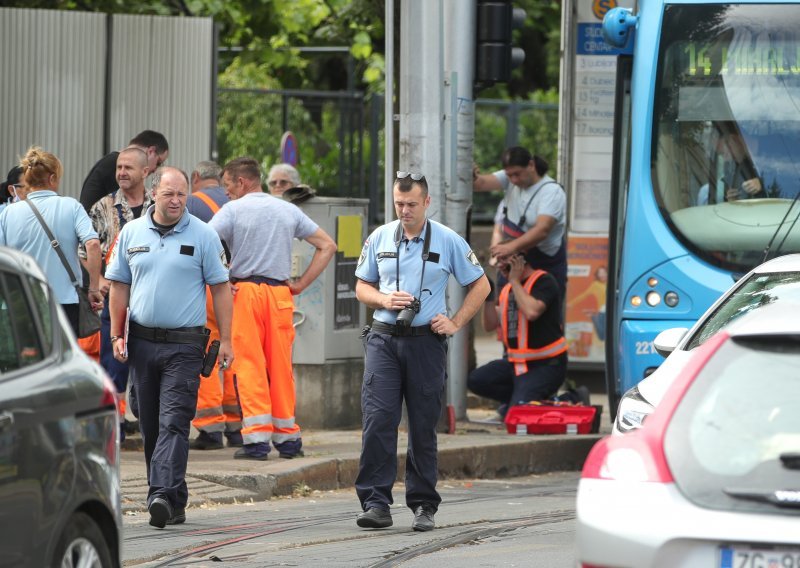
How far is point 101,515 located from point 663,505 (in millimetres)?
1996

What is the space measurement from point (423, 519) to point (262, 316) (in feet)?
8.10

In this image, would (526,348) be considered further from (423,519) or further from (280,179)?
(423,519)

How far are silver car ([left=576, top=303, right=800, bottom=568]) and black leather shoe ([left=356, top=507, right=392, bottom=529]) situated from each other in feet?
11.8

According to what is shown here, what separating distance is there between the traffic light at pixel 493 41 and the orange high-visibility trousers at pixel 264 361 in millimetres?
2785

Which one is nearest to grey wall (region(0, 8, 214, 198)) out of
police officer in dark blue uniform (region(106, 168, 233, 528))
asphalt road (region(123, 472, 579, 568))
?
asphalt road (region(123, 472, 579, 568))

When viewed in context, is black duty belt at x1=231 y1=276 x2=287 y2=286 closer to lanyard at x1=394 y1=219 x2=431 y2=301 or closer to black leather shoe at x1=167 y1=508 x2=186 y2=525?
lanyard at x1=394 y1=219 x2=431 y2=301

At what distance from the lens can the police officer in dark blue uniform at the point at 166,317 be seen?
8.84 meters

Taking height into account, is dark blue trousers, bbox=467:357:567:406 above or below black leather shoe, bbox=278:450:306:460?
above

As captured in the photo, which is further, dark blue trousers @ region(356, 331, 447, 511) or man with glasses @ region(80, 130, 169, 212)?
man with glasses @ region(80, 130, 169, 212)

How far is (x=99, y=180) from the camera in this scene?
11.6 metres

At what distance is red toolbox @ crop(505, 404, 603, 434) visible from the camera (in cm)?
1291

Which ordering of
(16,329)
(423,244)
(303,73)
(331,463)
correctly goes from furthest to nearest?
1. (303,73)
2. (331,463)
3. (423,244)
4. (16,329)

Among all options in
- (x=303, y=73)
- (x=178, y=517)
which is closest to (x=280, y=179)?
(x=178, y=517)

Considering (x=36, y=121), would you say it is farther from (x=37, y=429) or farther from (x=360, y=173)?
(x=37, y=429)
